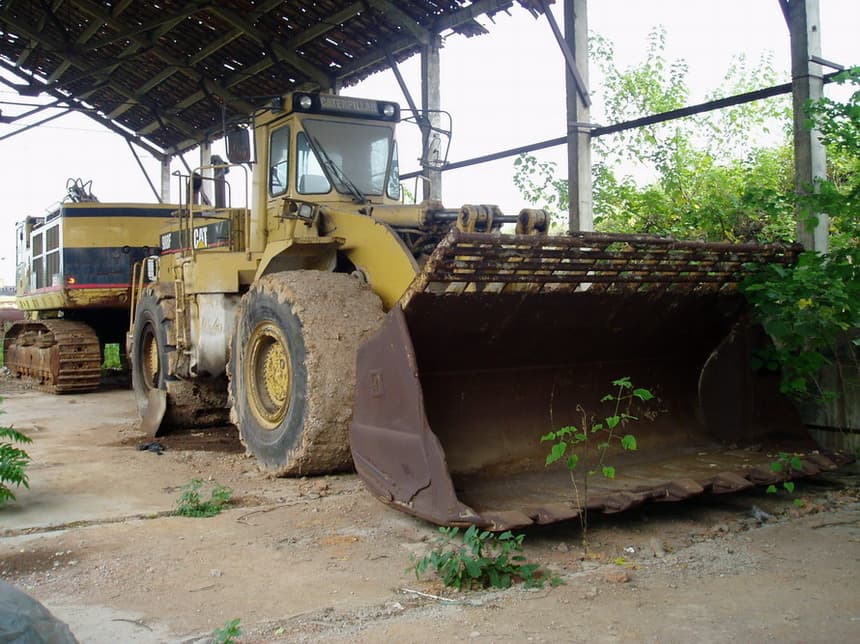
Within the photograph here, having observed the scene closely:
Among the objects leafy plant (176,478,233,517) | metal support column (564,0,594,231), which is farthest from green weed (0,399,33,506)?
metal support column (564,0,594,231)

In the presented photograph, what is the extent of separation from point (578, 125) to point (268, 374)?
438cm

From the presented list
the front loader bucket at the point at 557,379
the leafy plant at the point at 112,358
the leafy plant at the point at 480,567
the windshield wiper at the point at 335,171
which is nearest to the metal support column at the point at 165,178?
the leafy plant at the point at 112,358

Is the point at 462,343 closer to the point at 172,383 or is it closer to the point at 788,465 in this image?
the point at 788,465

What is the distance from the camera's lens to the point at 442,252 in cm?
426

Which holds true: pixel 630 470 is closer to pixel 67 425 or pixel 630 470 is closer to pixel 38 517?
pixel 38 517

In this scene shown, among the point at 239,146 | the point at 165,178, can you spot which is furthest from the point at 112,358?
the point at 239,146

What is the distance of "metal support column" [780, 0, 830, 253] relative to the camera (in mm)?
6570

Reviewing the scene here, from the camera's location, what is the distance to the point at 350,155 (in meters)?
7.21

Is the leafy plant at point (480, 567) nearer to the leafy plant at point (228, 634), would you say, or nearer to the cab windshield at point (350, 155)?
the leafy plant at point (228, 634)

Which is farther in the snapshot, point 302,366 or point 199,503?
point 302,366

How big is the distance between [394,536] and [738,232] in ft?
15.3

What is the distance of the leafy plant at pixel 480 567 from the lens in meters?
3.81

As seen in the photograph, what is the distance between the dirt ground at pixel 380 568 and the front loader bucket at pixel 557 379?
24cm

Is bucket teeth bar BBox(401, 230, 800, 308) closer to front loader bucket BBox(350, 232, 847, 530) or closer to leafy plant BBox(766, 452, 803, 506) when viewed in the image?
front loader bucket BBox(350, 232, 847, 530)
